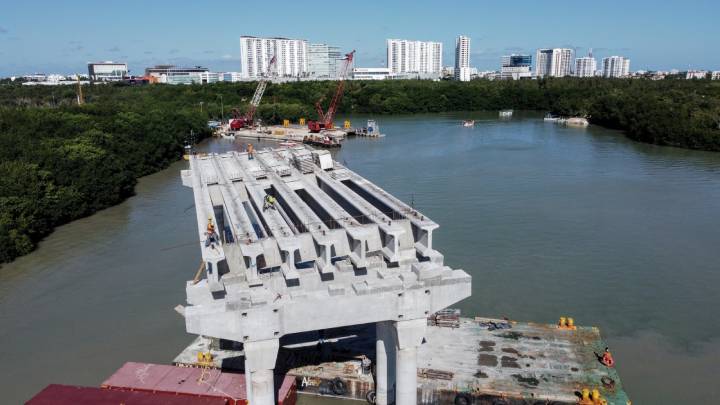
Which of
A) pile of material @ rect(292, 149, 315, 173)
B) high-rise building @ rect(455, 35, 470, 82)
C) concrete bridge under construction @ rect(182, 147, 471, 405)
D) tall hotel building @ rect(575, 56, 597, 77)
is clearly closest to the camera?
concrete bridge under construction @ rect(182, 147, 471, 405)

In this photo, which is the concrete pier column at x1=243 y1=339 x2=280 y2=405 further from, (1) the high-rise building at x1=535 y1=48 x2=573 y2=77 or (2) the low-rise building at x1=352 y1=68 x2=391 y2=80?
(1) the high-rise building at x1=535 y1=48 x2=573 y2=77

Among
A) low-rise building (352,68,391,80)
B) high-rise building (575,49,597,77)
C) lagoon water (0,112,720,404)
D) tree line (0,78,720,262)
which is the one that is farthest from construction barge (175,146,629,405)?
high-rise building (575,49,597,77)

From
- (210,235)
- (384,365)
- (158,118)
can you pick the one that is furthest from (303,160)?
(158,118)

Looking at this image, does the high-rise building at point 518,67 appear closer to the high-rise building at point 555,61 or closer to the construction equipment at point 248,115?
the high-rise building at point 555,61

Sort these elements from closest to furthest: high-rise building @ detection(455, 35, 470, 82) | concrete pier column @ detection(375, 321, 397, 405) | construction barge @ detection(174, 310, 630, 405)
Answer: concrete pier column @ detection(375, 321, 397, 405)
construction barge @ detection(174, 310, 630, 405)
high-rise building @ detection(455, 35, 470, 82)

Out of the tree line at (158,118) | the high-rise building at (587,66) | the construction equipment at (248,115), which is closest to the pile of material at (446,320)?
the tree line at (158,118)

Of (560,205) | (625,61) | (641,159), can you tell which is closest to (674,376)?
(560,205)

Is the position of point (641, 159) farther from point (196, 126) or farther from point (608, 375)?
point (196, 126)
